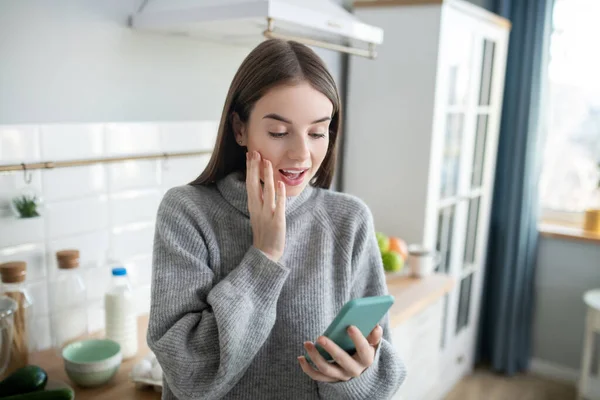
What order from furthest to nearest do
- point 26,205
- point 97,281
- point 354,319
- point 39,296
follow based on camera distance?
point 97,281
point 39,296
point 26,205
point 354,319

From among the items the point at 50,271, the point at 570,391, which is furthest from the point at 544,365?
the point at 50,271

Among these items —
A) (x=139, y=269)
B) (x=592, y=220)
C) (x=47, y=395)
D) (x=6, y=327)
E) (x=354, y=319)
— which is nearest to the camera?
(x=354, y=319)

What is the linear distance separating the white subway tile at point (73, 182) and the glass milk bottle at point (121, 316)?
223 millimetres

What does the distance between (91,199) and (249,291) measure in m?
0.75

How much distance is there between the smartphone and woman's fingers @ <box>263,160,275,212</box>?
0.20m

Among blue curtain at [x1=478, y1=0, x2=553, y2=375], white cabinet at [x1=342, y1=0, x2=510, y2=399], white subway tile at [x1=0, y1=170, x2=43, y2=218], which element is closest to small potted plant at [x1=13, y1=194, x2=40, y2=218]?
white subway tile at [x1=0, y1=170, x2=43, y2=218]

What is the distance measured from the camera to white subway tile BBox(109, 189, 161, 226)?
144cm

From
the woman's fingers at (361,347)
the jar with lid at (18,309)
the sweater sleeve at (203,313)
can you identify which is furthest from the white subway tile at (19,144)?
the woman's fingers at (361,347)

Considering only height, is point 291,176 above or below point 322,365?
above

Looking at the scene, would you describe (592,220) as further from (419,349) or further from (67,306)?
(67,306)

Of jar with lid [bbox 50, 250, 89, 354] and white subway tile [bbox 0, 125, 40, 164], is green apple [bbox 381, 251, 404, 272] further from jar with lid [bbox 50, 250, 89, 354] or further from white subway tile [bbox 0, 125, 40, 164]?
white subway tile [bbox 0, 125, 40, 164]

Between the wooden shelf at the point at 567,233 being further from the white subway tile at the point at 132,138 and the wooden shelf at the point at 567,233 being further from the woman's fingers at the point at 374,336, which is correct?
the woman's fingers at the point at 374,336

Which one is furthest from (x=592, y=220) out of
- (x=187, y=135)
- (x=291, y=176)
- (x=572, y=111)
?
(x=291, y=176)

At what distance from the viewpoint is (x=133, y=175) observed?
147 cm
